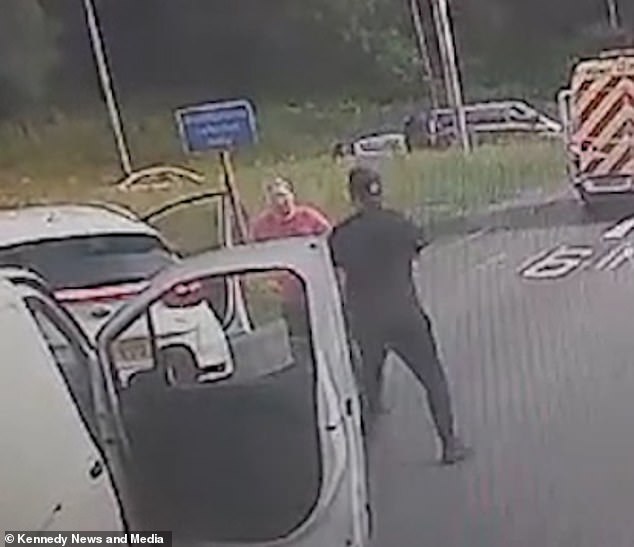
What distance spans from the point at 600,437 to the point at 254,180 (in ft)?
4.39

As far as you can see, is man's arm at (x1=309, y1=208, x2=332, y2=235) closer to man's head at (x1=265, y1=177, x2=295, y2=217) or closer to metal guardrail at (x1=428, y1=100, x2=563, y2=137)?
man's head at (x1=265, y1=177, x2=295, y2=217)

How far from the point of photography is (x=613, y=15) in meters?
6.21

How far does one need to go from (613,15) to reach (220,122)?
4.13 feet

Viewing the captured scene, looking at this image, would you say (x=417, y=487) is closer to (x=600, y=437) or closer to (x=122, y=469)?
(x=600, y=437)

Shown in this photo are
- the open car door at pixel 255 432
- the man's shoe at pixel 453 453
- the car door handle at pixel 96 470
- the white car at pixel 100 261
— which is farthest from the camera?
the man's shoe at pixel 453 453

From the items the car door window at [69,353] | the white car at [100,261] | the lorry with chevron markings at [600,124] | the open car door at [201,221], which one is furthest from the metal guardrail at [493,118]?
the car door window at [69,353]

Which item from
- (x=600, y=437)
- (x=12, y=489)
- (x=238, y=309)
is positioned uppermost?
(x=12, y=489)

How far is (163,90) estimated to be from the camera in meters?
6.37

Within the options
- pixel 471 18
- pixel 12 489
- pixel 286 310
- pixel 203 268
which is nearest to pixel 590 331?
pixel 471 18

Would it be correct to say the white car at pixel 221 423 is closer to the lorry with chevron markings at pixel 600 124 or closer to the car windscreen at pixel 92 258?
the car windscreen at pixel 92 258

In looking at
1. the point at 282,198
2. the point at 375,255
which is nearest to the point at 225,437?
the point at 375,255

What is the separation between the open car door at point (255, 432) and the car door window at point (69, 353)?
94 mm

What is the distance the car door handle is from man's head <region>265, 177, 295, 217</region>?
2.75 m

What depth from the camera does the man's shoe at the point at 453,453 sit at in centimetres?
545
